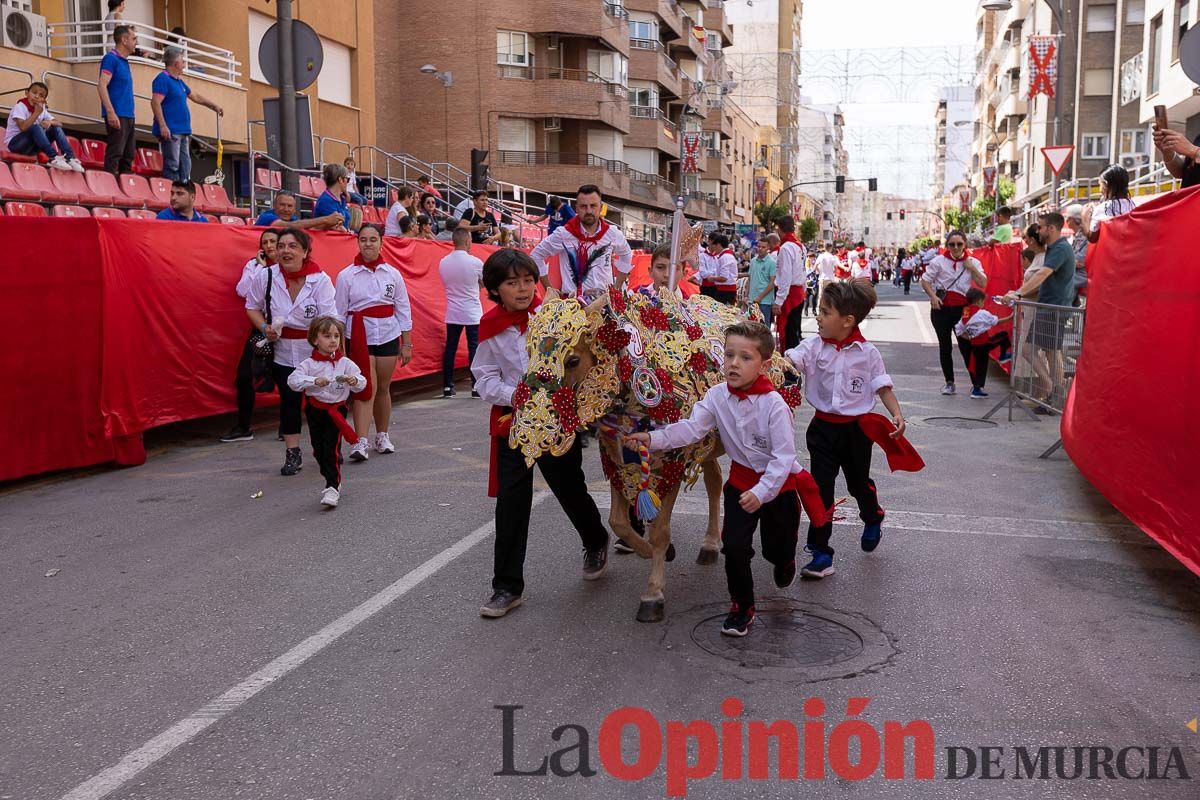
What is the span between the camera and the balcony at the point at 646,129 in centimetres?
5472

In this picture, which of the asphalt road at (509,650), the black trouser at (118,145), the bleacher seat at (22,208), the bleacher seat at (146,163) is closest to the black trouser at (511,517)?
the asphalt road at (509,650)

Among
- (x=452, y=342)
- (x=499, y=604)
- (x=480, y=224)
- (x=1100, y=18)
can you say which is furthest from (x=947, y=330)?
(x=1100, y=18)

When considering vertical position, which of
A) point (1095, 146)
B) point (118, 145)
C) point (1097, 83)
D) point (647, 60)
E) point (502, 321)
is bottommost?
point (502, 321)

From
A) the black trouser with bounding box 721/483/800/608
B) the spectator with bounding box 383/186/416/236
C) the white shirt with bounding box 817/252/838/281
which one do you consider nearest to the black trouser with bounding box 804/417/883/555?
the black trouser with bounding box 721/483/800/608

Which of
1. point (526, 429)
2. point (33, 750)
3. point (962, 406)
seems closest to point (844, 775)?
point (526, 429)

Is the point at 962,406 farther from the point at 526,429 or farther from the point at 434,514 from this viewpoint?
the point at 526,429

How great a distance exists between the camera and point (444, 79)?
41.9 meters

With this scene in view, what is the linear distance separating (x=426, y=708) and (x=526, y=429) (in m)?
1.31

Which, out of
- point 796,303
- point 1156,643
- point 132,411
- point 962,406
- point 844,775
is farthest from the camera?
point 796,303

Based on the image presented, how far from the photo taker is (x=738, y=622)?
187 inches

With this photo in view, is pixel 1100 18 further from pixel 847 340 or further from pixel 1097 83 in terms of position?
pixel 847 340

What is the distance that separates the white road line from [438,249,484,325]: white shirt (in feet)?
22.6

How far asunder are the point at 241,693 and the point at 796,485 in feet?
8.26

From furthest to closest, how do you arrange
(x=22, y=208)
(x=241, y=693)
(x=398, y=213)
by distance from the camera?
(x=398, y=213)
(x=22, y=208)
(x=241, y=693)
